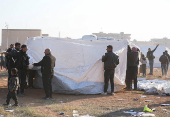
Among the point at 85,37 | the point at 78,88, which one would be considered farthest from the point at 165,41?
the point at 78,88

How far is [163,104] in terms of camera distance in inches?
314

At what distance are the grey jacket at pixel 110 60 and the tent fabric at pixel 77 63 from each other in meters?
0.53

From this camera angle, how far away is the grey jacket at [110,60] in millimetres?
9734

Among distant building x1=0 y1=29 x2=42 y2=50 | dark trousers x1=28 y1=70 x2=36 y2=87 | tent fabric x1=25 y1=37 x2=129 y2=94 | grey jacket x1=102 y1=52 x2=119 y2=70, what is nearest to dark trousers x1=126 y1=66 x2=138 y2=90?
tent fabric x1=25 y1=37 x2=129 y2=94

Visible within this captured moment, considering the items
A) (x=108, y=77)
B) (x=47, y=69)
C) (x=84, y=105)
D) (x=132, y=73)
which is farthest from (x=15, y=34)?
(x=84, y=105)

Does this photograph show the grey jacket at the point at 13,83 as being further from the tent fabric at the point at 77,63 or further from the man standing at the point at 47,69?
the tent fabric at the point at 77,63

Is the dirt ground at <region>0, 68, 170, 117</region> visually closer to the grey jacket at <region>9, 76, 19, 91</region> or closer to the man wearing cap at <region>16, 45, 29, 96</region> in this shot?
the grey jacket at <region>9, 76, 19, 91</region>

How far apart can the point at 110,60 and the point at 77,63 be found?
143cm

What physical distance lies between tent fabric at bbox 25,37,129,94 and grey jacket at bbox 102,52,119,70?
53 centimetres

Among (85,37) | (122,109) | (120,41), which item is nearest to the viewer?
(122,109)

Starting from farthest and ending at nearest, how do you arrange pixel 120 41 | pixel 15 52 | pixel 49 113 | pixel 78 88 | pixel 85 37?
pixel 85 37 < pixel 120 41 < pixel 78 88 < pixel 15 52 < pixel 49 113

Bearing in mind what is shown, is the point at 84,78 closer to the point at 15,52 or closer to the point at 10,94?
the point at 15,52

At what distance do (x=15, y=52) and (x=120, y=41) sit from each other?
4692mm

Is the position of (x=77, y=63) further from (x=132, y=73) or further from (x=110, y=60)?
(x=132, y=73)
